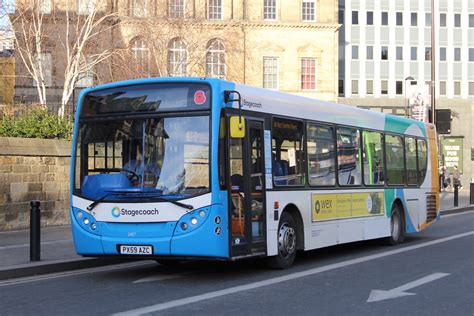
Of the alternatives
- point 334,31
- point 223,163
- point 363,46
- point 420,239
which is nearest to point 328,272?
point 223,163

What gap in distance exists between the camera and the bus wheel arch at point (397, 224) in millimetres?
15812

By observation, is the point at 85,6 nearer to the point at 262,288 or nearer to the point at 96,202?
the point at 96,202

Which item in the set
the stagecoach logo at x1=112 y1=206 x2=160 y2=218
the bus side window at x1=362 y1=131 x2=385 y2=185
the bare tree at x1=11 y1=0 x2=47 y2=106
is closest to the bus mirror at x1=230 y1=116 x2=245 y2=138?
the stagecoach logo at x1=112 y1=206 x2=160 y2=218

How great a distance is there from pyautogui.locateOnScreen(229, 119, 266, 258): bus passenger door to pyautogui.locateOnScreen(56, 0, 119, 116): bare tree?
16.9 m

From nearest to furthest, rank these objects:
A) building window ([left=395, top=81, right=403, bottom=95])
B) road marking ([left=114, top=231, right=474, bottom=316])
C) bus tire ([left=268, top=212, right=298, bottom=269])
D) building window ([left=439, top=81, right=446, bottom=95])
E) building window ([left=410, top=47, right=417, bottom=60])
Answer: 1. road marking ([left=114, top=231, right=474, bottom=316])
2. bus tire ([left=268, top=212, right=298, bottom=269])
3. building window ([left=395, top=81, right=403, bottom=95])
4. building window ([left=439, top=81, right=446, bottom=95])
5. building window ([left=410, top=47, right=417, bottom=60])

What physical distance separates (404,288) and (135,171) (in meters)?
4.11

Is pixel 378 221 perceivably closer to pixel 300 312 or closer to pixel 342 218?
pixel 342 218

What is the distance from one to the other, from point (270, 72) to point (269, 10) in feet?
15.9

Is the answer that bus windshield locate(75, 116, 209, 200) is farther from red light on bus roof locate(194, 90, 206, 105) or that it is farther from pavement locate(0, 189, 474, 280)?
pavement locate(0, 189, 474, 280)

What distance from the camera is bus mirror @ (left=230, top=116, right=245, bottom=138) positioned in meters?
9.86

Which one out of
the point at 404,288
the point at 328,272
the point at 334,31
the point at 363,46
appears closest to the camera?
the point at 404,288

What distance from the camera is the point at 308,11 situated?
55.6 m

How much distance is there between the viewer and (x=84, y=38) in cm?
2683

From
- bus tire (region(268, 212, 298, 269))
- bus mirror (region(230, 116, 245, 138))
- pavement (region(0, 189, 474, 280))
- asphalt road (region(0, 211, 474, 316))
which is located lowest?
asphalt road (region(0, 211, 474, 316))
